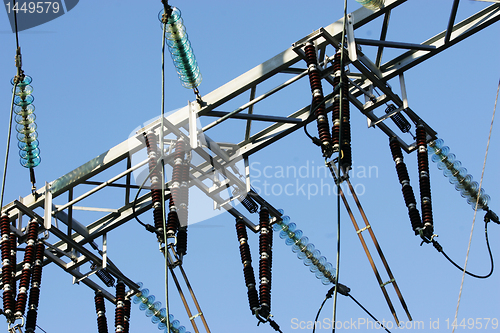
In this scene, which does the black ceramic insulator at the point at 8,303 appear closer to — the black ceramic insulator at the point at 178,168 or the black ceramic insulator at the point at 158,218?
the black ceramic insulator at the point at 158,218

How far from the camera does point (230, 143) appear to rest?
16578 mm

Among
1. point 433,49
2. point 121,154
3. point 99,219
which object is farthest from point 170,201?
point 433,49

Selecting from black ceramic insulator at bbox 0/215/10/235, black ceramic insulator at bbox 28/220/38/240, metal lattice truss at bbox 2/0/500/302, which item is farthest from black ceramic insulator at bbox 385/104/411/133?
black ceramic insulator at bbox 0/215/10/235

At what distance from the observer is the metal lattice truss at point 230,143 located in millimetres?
15094

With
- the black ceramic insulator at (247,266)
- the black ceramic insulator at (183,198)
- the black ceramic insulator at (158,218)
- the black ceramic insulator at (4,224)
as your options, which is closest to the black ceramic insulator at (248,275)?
the black ceramic insulator at (247,266)

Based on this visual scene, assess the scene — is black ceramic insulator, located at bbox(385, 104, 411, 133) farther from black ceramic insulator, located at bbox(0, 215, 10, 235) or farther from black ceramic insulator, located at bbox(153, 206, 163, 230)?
black ceramic insulator, located at bbox(0, 215, 10, 235)

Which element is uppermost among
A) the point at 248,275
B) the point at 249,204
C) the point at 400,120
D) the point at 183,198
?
the point at 400,120

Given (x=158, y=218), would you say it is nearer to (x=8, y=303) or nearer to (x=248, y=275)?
(x=248, y=275)

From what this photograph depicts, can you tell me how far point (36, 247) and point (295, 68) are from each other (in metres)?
5.95

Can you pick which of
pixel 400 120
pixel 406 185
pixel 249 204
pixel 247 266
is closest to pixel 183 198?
pixel 249 204

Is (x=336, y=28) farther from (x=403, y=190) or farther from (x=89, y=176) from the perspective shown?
(x=89, y=176)

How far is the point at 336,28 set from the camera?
15.1 m

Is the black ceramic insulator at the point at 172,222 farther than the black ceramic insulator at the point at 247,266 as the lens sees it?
No

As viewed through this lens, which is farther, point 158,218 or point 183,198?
point 183,198
